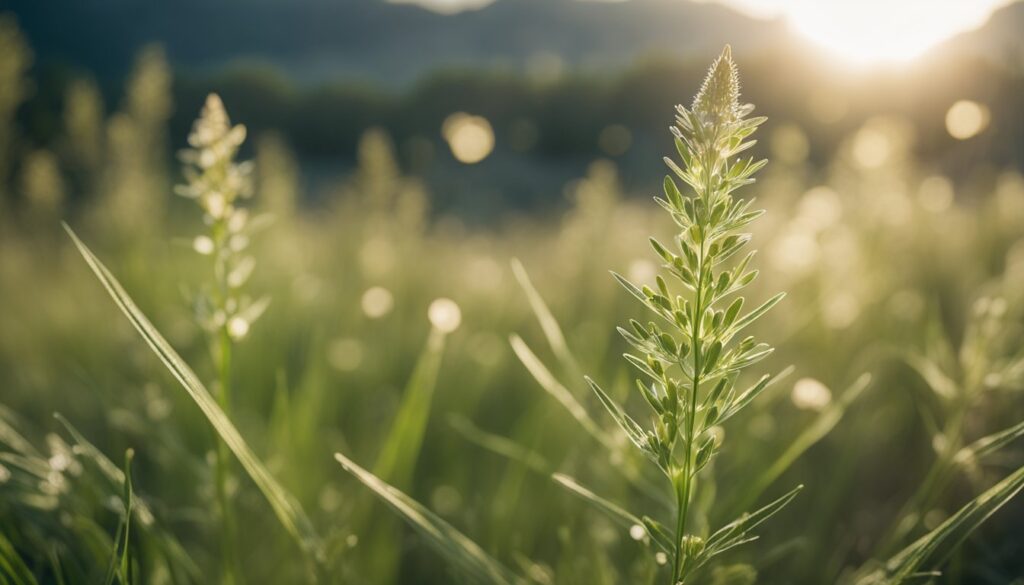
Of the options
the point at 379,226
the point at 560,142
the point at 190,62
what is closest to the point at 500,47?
the point at 190,62

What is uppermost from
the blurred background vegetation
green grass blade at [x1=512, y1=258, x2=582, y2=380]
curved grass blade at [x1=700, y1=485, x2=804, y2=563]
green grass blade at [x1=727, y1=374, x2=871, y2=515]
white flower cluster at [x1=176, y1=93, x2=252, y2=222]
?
white flower cluster at [x1=176, y1=93, x2=252, y2=222]

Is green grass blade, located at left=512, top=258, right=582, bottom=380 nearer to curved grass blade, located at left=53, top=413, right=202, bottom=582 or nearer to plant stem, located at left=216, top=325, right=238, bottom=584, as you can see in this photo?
plant stem, located at left=216, top=325, right=238, bottom=584

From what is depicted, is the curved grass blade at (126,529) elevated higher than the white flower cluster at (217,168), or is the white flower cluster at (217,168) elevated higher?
the white flower cluster at (217,168)

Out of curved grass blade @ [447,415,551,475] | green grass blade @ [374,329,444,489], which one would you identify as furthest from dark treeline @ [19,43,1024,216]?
green grass blade @ [374,329,444,489]

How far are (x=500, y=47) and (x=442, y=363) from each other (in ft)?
132

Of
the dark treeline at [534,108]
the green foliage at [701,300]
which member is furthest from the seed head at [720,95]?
the dark treeline at [534,108]

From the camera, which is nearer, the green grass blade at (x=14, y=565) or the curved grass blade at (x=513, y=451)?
the green grass blade at (x=14, y=565)

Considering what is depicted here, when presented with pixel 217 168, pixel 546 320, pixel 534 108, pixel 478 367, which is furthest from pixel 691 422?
pixel 534 108

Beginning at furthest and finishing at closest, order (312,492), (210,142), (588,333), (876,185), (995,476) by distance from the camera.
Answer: (876,185), (588,333), (995,476), (312,492), (210,142)

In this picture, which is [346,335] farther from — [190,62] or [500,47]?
[500,47]

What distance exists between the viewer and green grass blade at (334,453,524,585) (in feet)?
1.98

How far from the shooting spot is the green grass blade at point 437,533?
605 millimetres

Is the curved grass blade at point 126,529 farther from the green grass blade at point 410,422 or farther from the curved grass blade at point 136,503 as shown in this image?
the green grass blade at point 410,422

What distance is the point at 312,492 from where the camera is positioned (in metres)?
1.39
